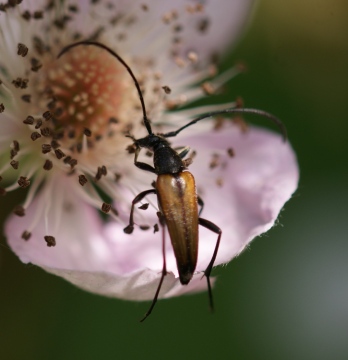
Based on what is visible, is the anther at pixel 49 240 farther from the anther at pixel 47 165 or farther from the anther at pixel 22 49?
the anther at pixel 22 49

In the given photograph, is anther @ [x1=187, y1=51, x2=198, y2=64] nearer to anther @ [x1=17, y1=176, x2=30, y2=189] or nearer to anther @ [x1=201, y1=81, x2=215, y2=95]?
anther @ [x1=201, y1=81, x2=215, y2=95]

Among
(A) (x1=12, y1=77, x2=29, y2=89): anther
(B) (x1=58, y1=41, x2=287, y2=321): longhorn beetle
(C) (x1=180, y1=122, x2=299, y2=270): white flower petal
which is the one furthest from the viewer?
(C) (x1=180, y1=122, x2=299, y2=270): white flower petal

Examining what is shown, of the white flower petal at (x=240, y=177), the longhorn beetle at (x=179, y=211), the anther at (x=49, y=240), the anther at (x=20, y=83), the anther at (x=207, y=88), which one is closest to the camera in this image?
the longhorn beetle at (x=179, y=211)

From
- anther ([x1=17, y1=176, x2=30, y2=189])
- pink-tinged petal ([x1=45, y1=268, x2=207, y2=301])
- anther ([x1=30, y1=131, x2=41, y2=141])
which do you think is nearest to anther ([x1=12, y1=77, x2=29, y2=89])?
anther ([x1=30, y1=131, x2=41, y2=141])

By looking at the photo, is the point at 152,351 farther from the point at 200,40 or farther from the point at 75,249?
the point at 200,40

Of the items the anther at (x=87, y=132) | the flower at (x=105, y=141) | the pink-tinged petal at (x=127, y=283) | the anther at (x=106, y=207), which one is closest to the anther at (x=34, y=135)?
the flower at (x=105, y=141)

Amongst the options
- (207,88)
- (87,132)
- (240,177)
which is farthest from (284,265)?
(87,132)

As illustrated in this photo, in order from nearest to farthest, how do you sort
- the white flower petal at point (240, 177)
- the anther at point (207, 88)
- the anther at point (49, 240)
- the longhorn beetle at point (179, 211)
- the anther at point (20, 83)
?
the longhorn beetle at point (179, 211) < the anther at point (49, 240) < the anther at point (20, 83) < the white flower petal at point (240, 177) < the anther at point (207, 88)

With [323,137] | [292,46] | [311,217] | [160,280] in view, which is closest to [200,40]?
[292,46]
